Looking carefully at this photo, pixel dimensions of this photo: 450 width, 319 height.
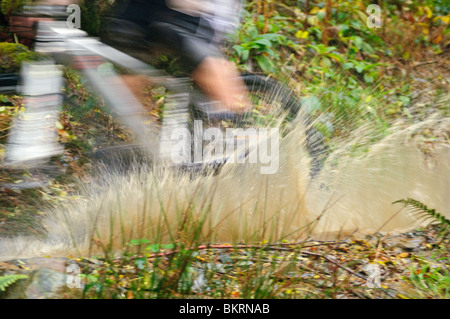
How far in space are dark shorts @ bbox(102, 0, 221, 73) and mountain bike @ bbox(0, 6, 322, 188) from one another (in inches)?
2.1

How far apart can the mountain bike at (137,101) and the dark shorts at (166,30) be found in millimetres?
54

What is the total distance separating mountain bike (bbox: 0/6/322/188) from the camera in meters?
2.87

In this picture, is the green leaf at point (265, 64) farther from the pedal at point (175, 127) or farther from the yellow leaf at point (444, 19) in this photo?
the yellow leaf at point (444, 19)

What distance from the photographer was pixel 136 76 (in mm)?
3092

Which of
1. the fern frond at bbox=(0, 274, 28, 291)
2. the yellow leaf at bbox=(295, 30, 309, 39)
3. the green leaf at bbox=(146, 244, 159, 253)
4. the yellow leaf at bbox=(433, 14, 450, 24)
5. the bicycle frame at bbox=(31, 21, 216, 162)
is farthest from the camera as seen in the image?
the yellow leaf at bbox=(433, 14, 450, 24)

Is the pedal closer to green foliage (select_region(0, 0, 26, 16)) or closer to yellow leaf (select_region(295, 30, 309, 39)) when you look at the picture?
green foliage (select_region(0, 0, 26, 16))

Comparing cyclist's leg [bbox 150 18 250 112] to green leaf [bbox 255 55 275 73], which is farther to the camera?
green leaf [bbox 255 55 275 73]

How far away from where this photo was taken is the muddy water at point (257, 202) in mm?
2479

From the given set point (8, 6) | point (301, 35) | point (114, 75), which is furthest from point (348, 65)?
point (8, 6)

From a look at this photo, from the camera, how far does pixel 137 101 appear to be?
10.1 feet

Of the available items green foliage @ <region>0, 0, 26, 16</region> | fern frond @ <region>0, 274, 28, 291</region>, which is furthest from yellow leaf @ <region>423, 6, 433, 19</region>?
fern frond @ <region>0, 274, 28, 291</region>

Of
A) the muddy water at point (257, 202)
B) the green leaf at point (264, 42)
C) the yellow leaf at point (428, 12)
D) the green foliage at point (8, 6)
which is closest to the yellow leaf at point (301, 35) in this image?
the green leaf at point (264, 42)

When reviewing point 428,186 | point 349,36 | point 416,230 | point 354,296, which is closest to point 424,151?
point 428,186

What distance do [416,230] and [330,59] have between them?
9.34 feet
